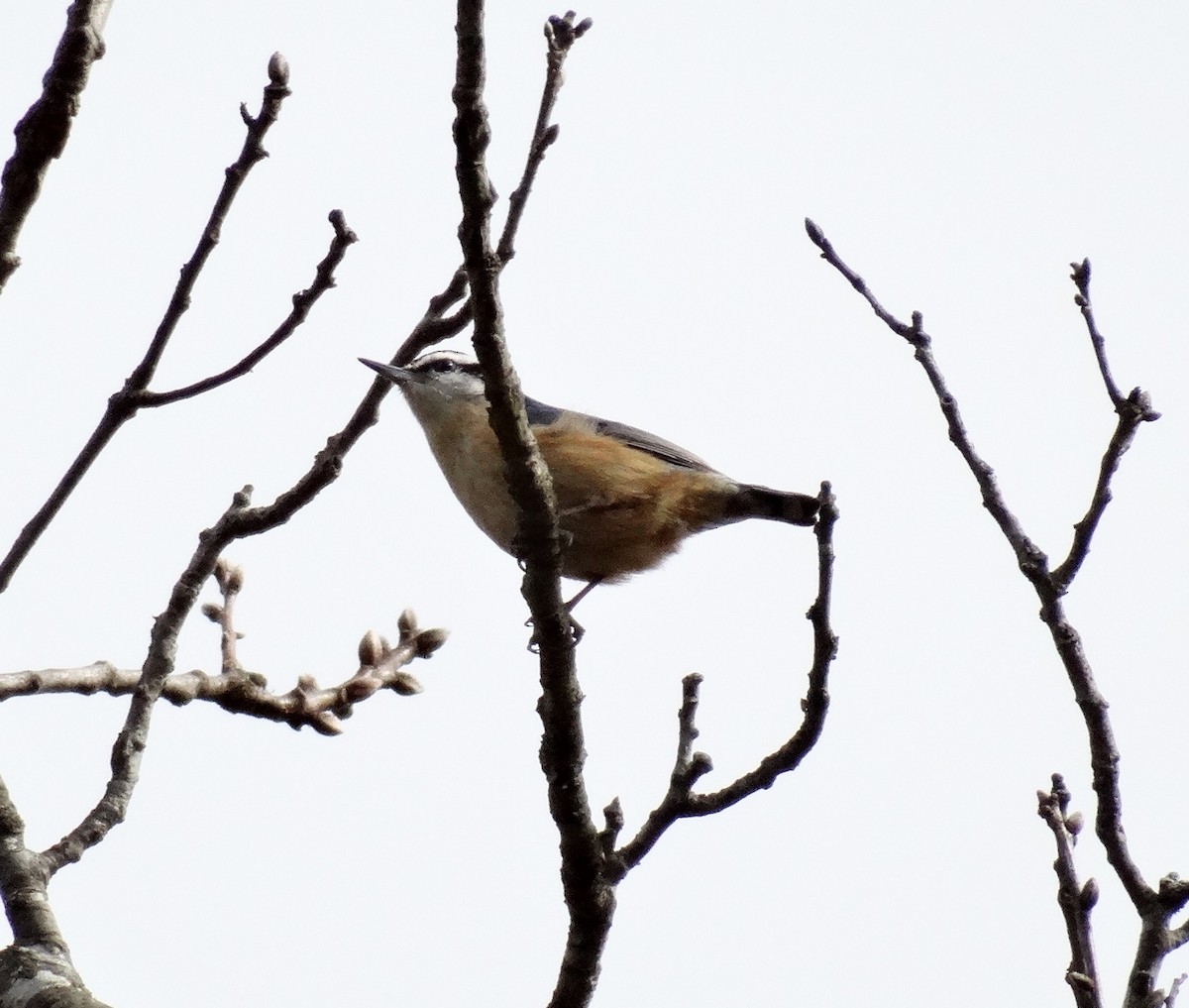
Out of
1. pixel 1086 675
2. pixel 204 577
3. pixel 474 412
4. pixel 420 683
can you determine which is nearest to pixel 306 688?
pixel 420 683

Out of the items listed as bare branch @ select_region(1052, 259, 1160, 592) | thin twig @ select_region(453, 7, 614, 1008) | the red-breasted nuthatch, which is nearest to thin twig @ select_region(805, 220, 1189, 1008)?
bare branch @ select_region(1052, 259, 1160, 592)

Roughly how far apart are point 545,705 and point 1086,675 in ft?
3.63

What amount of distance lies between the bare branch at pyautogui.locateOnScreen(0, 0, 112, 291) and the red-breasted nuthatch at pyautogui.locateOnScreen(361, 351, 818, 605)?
2.49m

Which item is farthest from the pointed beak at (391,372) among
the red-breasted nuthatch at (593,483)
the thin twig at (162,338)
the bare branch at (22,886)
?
the bare branch at (22,886)

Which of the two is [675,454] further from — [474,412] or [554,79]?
[554,79]

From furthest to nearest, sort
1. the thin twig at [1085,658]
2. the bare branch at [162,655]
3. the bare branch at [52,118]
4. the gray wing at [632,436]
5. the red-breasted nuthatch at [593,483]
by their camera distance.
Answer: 1. the gray wing at [632,436]
2. the red-breasted nuthatch at [593,483]
3. the bare branch at [162,655]
4. the thin twig at [1085,658]
5. the bare branch at [52,118]

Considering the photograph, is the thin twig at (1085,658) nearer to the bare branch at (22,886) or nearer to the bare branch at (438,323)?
the bare branch at (438,323)

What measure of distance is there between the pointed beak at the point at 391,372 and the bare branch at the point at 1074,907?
1633 millimetres

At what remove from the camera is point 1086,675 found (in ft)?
8.39

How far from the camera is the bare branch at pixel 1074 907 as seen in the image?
2465 millimetres

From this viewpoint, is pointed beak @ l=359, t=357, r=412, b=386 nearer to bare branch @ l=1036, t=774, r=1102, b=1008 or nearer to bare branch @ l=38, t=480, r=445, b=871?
bare branch @ l=38, t=480, r=445, b=871

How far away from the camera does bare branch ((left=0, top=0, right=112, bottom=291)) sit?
2.25 metres

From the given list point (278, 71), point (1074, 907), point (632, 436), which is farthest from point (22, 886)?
point (632, 436)

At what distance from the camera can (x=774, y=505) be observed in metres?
5.61
